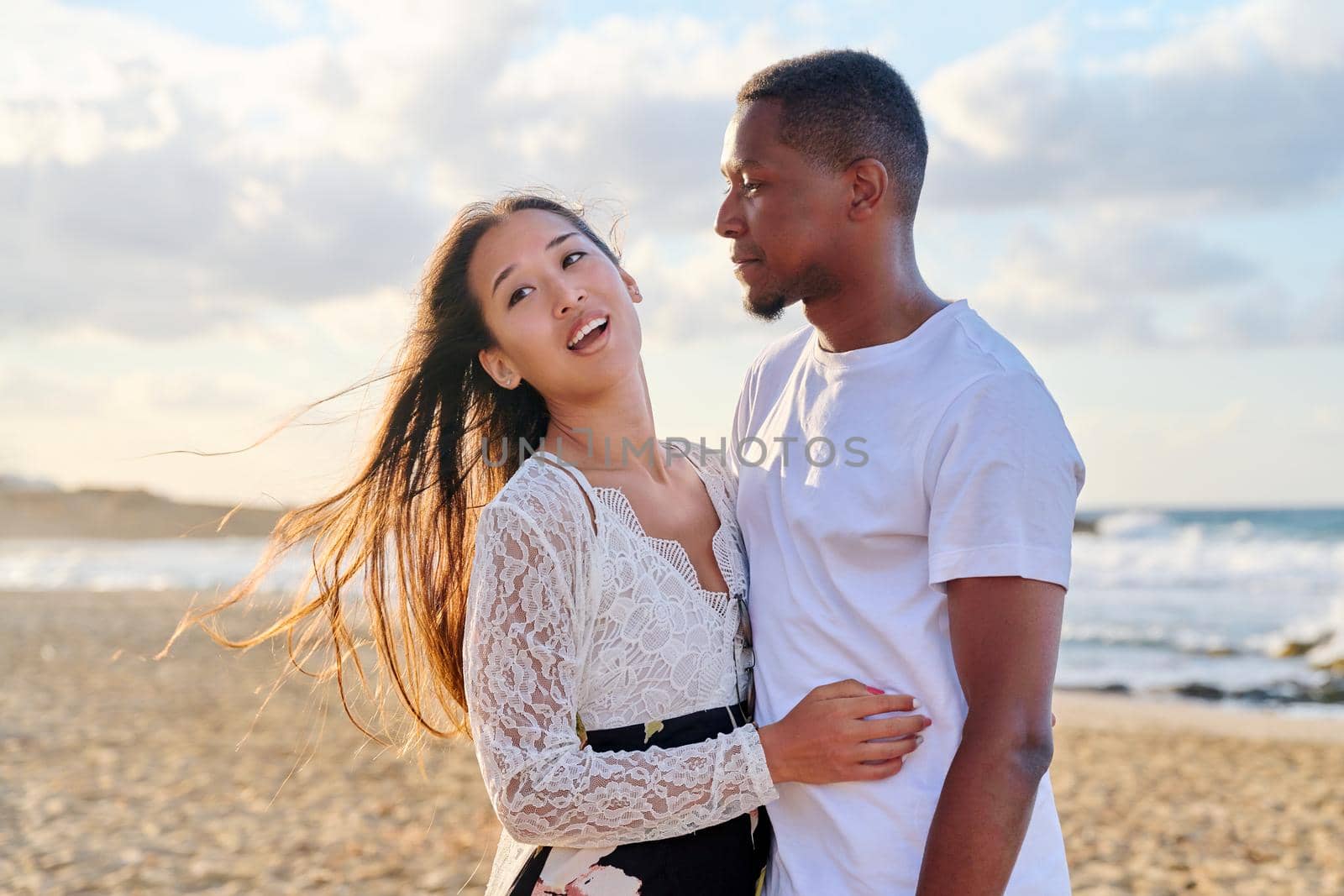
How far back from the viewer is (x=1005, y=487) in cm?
177

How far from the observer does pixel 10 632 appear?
13.8 metres

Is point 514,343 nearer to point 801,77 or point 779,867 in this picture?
point 801,77

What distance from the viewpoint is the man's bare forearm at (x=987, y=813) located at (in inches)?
69.0

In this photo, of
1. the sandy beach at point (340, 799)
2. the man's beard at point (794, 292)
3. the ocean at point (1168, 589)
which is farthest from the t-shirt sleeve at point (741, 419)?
the ocean at point (1168, 589)

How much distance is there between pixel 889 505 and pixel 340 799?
5370 millimetres

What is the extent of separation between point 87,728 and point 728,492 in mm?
7332

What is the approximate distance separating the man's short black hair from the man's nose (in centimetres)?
17

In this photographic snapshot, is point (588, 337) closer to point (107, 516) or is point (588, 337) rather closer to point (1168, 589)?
point (1168, 589)

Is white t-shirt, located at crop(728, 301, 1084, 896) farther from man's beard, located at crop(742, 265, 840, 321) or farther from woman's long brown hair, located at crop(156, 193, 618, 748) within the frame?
woman's long brown hair, located at crop(156, 193, 618, 748)

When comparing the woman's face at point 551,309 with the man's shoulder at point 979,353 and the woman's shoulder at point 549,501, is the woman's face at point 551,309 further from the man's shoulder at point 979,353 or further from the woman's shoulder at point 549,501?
the man's shoulder at point 979,353

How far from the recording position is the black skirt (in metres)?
2.18

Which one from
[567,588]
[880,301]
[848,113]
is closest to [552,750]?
[567,588]

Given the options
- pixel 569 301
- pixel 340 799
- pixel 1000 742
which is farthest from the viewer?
pixel 340 799

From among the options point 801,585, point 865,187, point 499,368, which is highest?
point 865,187
